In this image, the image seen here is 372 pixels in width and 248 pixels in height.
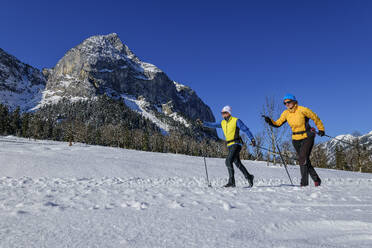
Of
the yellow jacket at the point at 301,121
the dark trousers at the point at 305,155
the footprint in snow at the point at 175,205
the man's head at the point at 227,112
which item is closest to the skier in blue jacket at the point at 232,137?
the man's head at the point at 227,112

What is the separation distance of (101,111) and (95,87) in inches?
2380

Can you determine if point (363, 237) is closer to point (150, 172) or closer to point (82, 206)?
point (82, 206)

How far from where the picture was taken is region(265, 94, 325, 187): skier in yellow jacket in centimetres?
479

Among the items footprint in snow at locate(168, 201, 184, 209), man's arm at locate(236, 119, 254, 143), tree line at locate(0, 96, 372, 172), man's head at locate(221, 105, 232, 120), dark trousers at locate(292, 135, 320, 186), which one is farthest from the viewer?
tree line at locate(0, 96, 372, 172)

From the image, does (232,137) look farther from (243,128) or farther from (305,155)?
(305,155)

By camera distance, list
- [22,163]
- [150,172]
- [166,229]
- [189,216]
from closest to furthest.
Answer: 1. [166,229]
2. [189,216]
3. [22,163]
4. [150,172]

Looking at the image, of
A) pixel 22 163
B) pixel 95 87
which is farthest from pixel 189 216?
pixel 95 87

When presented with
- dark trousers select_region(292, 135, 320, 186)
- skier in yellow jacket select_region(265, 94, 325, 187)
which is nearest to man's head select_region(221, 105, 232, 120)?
skier in yellow jacket select_region(265, 94, 325, 187)

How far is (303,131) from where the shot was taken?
A: 16.0 feet

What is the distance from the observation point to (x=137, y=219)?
6.77 feet

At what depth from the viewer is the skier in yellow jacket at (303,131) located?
4.79m

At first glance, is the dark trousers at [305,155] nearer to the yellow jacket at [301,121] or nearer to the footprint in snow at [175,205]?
the yellow jacket at [301,121]

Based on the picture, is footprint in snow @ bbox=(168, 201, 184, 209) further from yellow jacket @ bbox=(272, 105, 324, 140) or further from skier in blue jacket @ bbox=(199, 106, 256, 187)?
yellow jacket @ bbox=(272, 105, 324, 140)

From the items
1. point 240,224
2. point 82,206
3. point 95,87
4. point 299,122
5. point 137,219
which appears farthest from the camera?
point 95,87
